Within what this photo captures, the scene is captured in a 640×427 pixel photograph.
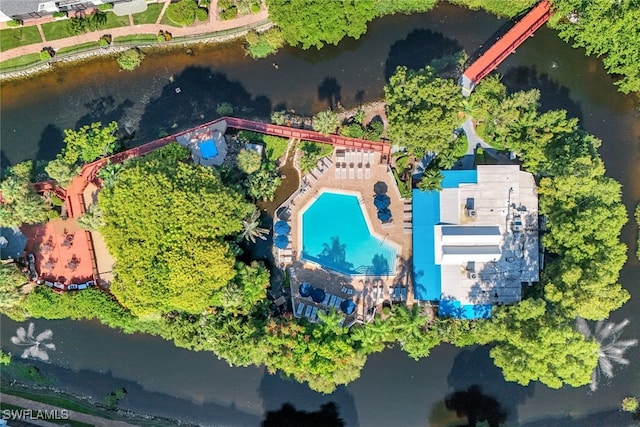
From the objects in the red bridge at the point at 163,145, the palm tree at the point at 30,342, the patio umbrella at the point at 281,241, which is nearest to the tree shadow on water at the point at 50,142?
the red bridge at the point at 163,145

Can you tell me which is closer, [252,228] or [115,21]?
[252,228]

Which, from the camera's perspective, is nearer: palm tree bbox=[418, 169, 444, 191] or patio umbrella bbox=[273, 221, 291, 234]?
palm tree bbox=[418, 169, 444, 191]

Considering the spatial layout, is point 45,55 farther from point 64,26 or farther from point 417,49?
point 417,49

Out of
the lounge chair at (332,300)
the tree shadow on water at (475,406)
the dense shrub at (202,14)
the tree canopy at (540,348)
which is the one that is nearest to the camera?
the tree canopy at (540,348)

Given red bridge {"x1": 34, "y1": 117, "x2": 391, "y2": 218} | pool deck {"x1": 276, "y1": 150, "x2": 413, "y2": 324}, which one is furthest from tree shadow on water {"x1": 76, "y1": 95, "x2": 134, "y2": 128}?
pool deck {"x1": 276, "y1": 150, "x2": 413, "y2": 324}

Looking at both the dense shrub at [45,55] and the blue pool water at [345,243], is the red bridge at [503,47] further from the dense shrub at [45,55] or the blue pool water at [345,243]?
the dense shrub at [45,55]

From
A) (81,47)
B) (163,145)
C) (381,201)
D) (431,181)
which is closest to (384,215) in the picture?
(381,201)

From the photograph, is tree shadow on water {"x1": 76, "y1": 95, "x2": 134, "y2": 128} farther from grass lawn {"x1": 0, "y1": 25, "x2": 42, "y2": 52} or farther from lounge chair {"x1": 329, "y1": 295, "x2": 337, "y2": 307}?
lounge chair {"x1": 329, "y1": 295, "x2": 337, "y2": 307}
